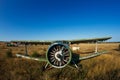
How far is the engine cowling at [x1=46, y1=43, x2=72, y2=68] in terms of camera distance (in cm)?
1039

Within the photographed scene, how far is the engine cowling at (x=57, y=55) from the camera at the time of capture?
34.1 ft

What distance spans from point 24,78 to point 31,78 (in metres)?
0.45

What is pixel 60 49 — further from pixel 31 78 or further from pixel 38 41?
pixel 38 41

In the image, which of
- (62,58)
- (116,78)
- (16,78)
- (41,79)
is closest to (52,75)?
(41,79)

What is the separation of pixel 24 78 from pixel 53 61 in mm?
3115

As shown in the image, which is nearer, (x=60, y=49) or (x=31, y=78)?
(x=31, y=78)

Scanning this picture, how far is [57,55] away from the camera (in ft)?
33.9

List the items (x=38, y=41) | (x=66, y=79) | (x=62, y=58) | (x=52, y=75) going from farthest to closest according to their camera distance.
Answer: (x=38, y=41) → (x=62, y=58) → (x=52, y=75) → (x=66, y=79)

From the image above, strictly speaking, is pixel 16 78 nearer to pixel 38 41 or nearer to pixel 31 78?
pixel 31 78

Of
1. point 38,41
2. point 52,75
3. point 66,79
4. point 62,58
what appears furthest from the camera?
point 38,41

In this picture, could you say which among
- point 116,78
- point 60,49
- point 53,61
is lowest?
point 116,78

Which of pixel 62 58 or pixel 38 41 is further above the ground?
pixel 38 41

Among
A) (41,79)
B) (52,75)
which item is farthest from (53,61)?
(41,79)

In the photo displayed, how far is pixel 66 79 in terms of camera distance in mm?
8164
